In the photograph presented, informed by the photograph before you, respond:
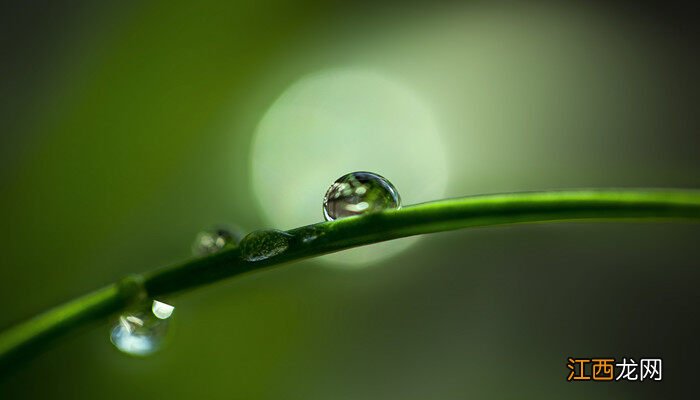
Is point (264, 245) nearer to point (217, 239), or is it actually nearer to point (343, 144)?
point (217, 239)

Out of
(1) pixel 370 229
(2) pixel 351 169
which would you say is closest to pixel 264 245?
(1) pixel 370 229

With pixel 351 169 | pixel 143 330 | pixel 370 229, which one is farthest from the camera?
pixel 351 169

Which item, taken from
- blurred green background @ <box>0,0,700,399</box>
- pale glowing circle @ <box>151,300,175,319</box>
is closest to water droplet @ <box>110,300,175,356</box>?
pale glowing circle @ <box>151,300,175,319</box>

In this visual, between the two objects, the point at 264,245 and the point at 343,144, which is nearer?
the point at 264,245

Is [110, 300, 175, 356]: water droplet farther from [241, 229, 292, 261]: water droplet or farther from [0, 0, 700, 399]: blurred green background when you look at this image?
[0, 0, 700, 399]: blurred green background

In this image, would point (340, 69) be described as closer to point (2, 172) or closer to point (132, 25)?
point (132, 25)

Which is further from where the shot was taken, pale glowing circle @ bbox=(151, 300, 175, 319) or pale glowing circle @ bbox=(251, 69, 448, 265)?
pale glowing circle @ bbox=(251, 69, 448, 265)
